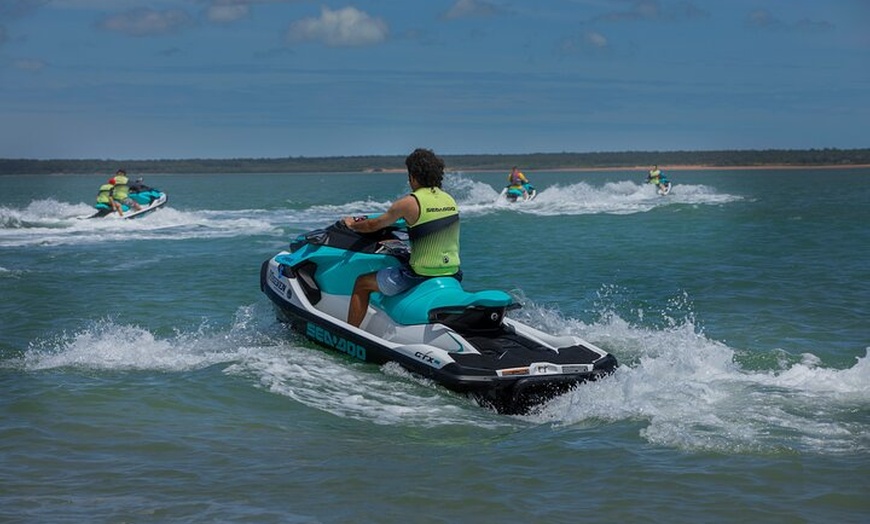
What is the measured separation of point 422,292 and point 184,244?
55.7ft

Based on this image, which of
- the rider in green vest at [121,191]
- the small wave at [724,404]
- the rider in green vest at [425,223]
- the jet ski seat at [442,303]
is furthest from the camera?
the rider in green vest at [121,191]

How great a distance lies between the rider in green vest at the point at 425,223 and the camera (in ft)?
28.0

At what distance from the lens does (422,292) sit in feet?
28.4

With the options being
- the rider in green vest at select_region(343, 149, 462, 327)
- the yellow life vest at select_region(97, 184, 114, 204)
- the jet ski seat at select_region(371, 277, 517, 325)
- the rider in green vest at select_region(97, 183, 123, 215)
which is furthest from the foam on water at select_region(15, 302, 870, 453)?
the yellow life vest at select_region(97, 184, 114, 204)

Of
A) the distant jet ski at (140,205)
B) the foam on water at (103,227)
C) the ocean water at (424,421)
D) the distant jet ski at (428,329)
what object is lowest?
the foam on water at (103,227)

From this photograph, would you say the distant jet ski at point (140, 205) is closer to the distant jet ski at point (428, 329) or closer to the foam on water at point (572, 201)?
the foam on water at point (572, 201)

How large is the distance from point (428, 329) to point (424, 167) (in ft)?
4.12

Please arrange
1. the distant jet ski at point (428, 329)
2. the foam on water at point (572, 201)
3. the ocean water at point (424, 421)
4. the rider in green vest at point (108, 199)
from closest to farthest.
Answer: the ocean water at point (424, 421)
the distant jet ski at point (428, 329)
the rider in green vest at point (108, 199)
the foam on water at point (572, 201)

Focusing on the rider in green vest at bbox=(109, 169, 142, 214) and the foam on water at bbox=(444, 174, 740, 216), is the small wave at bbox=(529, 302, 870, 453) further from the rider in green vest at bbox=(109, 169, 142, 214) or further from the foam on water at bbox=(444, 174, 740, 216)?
the foam on water at bbox=(444, 174, 740, 216)

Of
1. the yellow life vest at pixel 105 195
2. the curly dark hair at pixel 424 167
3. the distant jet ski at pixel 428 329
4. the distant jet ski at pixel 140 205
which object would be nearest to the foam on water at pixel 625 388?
the distant jet ski at pixel 428 329

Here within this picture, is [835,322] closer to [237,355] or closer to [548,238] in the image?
[237,355]

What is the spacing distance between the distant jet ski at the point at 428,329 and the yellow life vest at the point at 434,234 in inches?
4.9

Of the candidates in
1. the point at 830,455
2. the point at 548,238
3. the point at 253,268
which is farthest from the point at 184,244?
the point at 830,455

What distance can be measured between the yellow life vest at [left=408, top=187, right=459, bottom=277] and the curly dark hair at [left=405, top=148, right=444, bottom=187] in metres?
0.07
